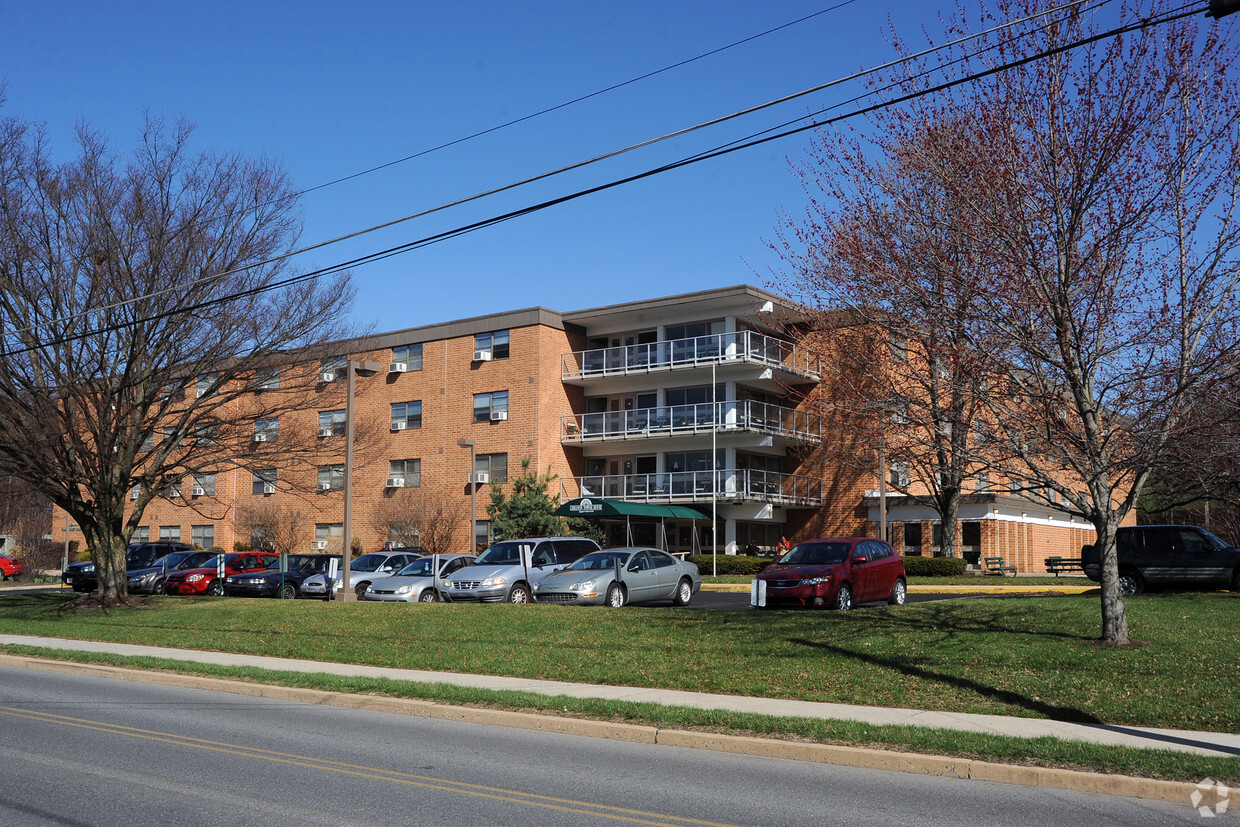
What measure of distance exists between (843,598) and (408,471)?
108 ft

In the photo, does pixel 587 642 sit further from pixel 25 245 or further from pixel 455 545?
pixel 455 545

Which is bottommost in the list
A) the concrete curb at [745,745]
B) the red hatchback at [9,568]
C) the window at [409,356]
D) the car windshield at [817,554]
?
the red hatchback at [9,568]

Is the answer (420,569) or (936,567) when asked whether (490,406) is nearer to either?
(420,569)

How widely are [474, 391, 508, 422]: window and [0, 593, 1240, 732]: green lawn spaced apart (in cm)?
2401

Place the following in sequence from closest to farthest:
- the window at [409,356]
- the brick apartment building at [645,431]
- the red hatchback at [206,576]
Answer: the red hatchback at [206,576] → the brick apartment building at [645,431] → the window at [409,356]

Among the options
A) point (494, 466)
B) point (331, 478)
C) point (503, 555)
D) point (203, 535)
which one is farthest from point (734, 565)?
point (203, 535)

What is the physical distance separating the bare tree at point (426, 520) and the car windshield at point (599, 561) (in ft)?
78.6

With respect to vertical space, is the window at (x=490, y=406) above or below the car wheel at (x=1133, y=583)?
above

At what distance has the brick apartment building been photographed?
42.1m

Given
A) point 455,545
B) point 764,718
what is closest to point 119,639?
point 764,718

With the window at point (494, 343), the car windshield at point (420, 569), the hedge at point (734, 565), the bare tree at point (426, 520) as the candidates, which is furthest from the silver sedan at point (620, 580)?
the window at point (494, 343)

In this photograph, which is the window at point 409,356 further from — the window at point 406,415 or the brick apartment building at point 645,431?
the window at point 406,415

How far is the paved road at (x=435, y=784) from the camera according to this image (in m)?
7.20

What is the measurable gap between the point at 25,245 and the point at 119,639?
9826 millimetres
